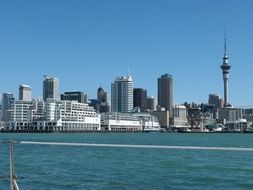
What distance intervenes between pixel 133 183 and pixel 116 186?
207 cm

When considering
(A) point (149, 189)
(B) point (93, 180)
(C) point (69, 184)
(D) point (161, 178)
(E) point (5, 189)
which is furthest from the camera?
(D) point (161, 178)

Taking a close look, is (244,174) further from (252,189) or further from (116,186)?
(116,186)

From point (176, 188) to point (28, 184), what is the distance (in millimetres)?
6757

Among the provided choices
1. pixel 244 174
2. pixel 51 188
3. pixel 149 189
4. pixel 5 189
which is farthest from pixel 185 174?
pixel 5 189

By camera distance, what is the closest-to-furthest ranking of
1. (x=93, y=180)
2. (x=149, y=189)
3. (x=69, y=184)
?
(x=149, y=189) < (x=69, y=184) < (x=93, y=180)

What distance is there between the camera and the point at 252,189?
2541 cm

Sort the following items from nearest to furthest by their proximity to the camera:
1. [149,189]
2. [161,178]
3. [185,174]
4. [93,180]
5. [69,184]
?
1. [149,189]
2. [69,184]
3. [93,180]
4. [161,178]
5. [185,174]

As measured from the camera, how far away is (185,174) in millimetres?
32438

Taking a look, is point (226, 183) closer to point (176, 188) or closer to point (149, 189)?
point (176, 188)

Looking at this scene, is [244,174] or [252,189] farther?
[244,174]

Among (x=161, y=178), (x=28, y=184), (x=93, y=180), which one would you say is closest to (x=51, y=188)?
(x=28, y=184)

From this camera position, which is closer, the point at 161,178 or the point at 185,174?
the point at 161,178

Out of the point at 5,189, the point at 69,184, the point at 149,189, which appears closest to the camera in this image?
the point at 5,189

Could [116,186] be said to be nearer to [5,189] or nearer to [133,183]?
[133,183]
